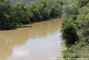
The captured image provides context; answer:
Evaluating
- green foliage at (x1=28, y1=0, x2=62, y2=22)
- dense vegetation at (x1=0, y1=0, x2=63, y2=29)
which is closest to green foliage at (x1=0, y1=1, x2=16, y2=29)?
dense vegetation at (x1=0, y1=0, x2=63, y2=29)

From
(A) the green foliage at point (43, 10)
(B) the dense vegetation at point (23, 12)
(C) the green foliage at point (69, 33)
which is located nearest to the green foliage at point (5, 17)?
(B) the dense vegetation at point (23, 12)

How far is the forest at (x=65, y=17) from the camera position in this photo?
1657 centimetres

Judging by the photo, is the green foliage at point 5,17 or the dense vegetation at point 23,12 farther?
the dense vegetation at point 23,12

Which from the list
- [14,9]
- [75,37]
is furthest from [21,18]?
[75,37]

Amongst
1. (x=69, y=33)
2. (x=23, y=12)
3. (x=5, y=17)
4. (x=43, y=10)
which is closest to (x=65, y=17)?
(x=69, y=33)

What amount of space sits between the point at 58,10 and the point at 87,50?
40.9m

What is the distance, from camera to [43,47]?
65.5 feet

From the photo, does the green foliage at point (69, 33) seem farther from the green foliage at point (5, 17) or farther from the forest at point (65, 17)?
the green foliage at point (5, 17)

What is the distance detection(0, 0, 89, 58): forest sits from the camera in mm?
16573

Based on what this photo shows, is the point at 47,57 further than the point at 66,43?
No

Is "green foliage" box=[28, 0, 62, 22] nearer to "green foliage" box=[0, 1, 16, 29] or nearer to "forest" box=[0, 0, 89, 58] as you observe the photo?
"forest" box=[0, 0, 89, 58]

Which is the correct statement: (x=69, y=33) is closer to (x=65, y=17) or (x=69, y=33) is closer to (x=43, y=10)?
(x=65, y=17)

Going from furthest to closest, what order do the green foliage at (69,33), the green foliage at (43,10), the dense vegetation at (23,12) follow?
the green foliage at (43,10) → the dense vegetation at (23,12) → the green foliage at (69,33)

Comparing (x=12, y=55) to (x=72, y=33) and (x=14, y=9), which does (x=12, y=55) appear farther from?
(x=14, y=9)
